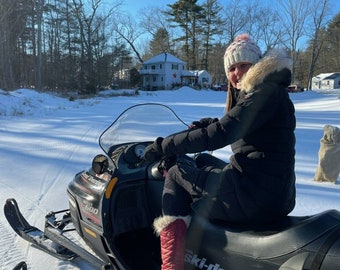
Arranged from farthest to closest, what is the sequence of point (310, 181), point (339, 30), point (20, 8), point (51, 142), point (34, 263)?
point (339, 30), point (20, 8), point (51, 142), point (310, 181), point (34, 263)

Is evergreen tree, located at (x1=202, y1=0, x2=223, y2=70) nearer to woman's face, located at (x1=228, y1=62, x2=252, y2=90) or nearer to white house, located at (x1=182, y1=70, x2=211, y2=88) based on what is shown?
white house, located at (x1=182, y1=70, x2=211, y2=88)

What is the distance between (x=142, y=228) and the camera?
2.62 metres

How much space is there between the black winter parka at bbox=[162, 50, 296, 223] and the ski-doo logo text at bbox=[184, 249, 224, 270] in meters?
0.31

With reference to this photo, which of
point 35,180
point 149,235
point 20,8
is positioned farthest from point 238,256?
point 20,8

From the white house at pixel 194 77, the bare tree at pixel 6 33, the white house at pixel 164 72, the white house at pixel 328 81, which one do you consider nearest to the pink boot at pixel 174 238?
the bare tree at pixel 6 33

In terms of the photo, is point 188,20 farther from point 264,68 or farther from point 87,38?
point 264,68

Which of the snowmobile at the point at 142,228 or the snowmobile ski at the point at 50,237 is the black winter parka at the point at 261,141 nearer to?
the snowmobile at the point at 142,228

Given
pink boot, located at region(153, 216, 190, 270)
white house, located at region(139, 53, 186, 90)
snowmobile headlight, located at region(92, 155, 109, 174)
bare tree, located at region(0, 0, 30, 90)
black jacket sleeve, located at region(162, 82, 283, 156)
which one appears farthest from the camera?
white house, located at region(139, 53, 186, 90)

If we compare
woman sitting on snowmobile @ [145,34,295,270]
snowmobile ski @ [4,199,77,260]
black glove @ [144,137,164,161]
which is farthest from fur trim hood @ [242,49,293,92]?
snowmobile ski @ [4,199,77,260]

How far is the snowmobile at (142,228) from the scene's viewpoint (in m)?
1.60

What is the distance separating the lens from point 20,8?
29344 mm

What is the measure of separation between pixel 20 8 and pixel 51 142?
84.6 ft

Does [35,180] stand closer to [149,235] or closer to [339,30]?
[149,235]

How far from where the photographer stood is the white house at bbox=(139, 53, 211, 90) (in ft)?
163
